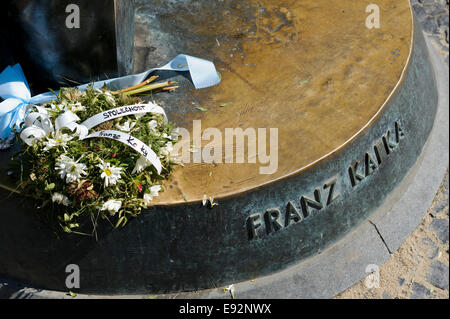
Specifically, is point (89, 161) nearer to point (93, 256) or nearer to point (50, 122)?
point (50, 122)

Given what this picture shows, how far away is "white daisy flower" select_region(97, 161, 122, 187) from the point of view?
10.00 ft

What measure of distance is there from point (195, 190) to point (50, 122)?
0.88 metres

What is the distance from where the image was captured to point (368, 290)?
3.91 metres

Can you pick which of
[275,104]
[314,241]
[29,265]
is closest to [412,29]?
[275,104]

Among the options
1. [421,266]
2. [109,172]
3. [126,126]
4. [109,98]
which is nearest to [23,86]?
[109,98]

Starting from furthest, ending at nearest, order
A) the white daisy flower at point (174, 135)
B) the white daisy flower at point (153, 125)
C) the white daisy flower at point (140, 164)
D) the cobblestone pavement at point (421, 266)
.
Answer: the cobblestone pavement at point (421, 266), the white daisy flower at point (174, 135), the white daisy flower at point (153, 125), the white daisy flower at point (140, 164)

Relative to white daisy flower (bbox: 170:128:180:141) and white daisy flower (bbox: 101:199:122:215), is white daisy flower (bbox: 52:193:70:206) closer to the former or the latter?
white daisy flower (bbox: 101:199:122:215)

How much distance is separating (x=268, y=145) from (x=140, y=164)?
2.69 ft

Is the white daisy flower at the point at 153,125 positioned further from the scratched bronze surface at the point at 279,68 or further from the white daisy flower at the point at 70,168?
the white daisy flower at the point at 70,168

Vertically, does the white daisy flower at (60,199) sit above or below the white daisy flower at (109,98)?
below

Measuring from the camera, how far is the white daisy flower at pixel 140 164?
3.16 metres

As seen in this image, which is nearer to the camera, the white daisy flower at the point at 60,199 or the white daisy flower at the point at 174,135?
the white daisy flower at the point at 60,199

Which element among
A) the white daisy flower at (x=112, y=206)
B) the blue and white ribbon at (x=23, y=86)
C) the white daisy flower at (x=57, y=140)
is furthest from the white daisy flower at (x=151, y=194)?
the blue and white ribbon at (x=23, y=86)

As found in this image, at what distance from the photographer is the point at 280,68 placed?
13.0ft
